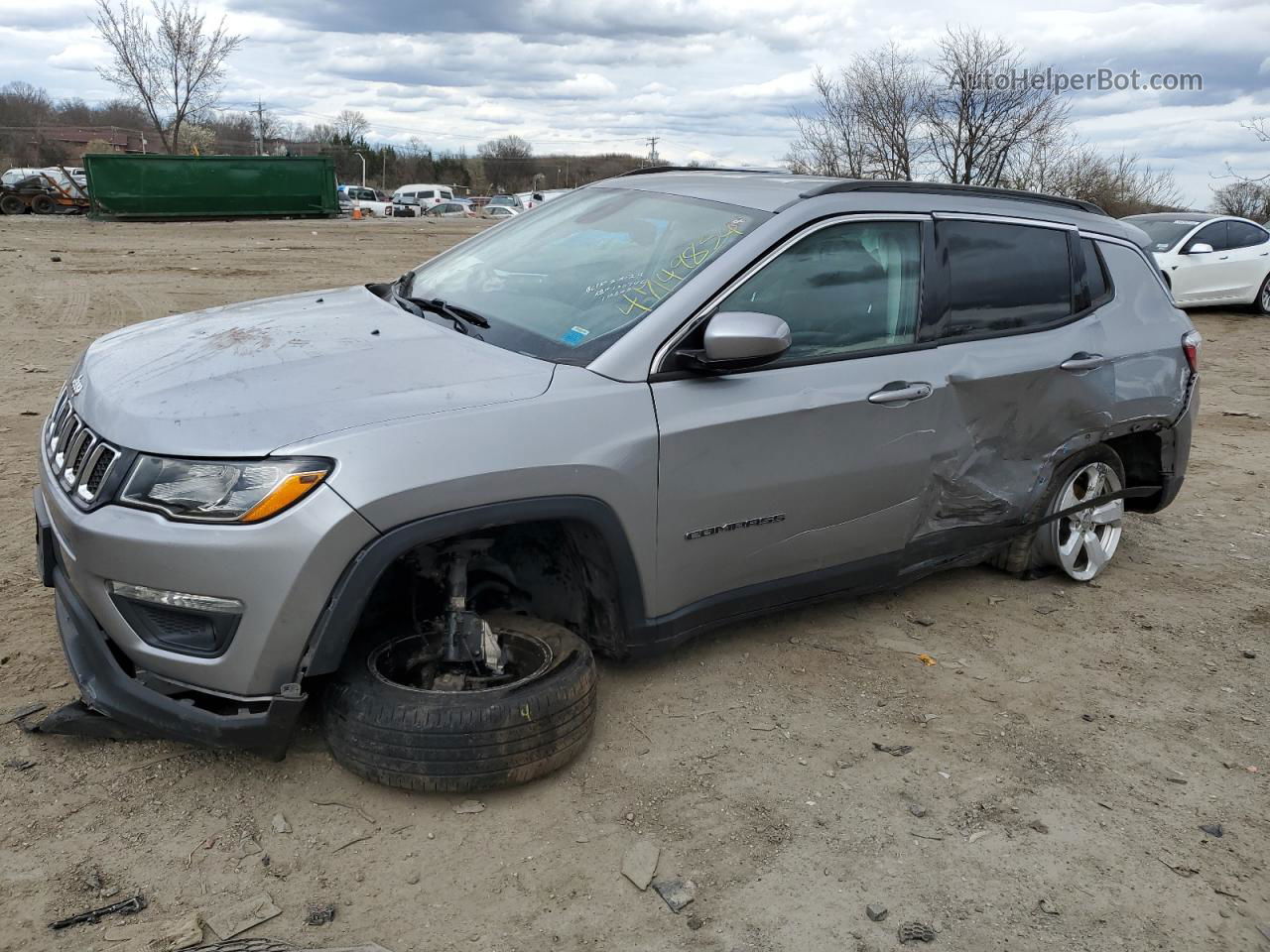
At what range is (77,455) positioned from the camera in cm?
302

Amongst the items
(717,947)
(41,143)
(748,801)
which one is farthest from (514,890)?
(41,143)

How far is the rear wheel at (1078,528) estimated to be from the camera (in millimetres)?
4750

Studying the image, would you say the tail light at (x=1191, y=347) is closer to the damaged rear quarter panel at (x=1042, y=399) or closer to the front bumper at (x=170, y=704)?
the damaged rear quarter panel at (x=1042, y=399)

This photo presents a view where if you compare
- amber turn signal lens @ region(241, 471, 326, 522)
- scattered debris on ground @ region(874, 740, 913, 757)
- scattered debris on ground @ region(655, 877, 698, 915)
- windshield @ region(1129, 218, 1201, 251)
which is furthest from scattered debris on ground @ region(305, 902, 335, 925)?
windshield @ region(1129, 218, 1201, 251)

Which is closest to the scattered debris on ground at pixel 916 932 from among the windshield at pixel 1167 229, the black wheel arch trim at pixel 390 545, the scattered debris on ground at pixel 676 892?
the scattered debris on ground at pixel 676 892

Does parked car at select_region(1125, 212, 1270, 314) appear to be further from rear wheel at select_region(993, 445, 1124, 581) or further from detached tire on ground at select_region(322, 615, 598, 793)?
detached tire on ground at select_region(322, 615, 598, 793)

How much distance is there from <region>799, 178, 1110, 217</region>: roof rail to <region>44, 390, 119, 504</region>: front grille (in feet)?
7.96

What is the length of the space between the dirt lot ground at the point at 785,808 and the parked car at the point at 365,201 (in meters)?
36.6

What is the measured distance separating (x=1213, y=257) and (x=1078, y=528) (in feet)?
40.9

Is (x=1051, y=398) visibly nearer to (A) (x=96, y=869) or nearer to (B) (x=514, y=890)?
(B) (x=514, y=890)

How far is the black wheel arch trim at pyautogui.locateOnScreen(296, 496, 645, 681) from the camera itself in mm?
2760

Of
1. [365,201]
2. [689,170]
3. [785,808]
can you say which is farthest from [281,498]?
[365,201]

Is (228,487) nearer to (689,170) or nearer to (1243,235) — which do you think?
(689,170)

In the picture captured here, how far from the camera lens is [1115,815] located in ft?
10.5
